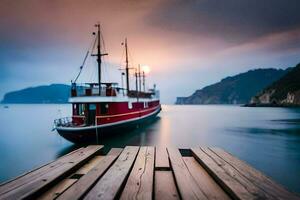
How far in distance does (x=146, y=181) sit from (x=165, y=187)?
21 centimetres

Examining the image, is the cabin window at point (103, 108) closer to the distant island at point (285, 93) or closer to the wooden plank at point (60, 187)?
the wooden plank at point (60, 187)

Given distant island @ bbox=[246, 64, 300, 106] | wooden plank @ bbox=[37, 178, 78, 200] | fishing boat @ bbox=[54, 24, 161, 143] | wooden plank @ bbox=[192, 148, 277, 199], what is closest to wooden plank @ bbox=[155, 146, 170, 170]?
wooden plank @ bbox=[192, 148, 277, 199]

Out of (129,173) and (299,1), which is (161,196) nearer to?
(129,173)

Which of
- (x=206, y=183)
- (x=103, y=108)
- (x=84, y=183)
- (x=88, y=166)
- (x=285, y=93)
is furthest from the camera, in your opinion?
(x=285, y=93)

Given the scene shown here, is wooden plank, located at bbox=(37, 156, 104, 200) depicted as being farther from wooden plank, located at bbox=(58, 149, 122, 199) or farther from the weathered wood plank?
the weathered wood plank

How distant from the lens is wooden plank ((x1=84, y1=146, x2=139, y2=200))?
6.08 ft

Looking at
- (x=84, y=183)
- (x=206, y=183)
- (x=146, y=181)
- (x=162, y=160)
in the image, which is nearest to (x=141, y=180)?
(x=146, y=181)

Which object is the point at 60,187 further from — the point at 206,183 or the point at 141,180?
the point at 206,183

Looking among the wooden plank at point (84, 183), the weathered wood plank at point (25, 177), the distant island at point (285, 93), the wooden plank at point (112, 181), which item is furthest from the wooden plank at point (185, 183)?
the distant island at point (285, 93)

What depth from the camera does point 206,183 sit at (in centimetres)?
222

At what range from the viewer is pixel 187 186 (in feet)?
6.89

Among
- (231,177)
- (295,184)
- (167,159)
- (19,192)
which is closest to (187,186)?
(231,177)

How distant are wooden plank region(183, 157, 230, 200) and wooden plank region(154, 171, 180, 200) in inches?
10.9

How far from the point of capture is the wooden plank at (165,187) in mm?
1978
